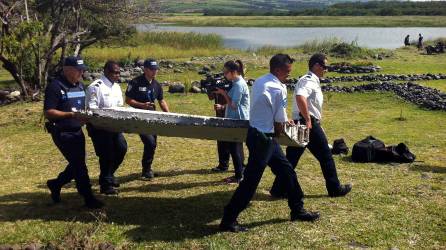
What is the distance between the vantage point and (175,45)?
40938 millimetres

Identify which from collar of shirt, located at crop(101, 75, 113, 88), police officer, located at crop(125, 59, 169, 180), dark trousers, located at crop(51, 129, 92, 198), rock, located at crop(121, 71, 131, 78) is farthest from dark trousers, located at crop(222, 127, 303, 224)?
rock, located at crop(121, 71, 131, 78)

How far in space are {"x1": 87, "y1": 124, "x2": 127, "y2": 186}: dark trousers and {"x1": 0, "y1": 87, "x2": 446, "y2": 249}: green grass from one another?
0.39 metres

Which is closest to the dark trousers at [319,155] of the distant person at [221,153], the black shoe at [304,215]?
the black shoe at [304,215]

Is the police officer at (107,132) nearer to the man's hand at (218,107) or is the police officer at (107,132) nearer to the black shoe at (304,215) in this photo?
the man's hand at (218,107)

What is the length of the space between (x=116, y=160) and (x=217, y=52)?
30501mm

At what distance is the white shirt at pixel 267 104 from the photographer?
633cm

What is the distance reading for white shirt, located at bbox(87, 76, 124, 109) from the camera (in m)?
7.61

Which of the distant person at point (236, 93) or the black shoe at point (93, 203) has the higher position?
the distant person at point (236, 93)

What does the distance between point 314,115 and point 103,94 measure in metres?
3.08

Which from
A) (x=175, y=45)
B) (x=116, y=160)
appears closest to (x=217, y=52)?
(x=175, y=45)

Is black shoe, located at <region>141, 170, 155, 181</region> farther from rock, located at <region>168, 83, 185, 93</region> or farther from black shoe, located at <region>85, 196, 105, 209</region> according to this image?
rock, located at <region>168, 83, 185, 93</region>

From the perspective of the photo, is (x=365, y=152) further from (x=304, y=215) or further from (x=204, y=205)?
(x=204, y=205)

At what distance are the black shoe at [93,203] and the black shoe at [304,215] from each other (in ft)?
9.12

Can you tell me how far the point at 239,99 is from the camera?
8.63 m
